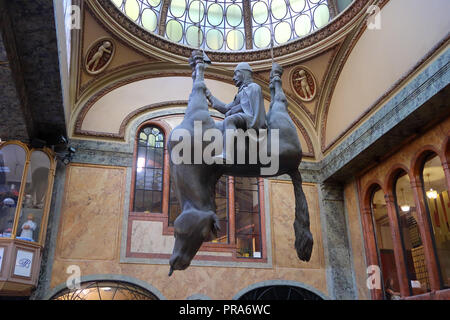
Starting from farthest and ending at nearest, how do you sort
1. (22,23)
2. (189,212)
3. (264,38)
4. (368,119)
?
1. (264,38)
2. (368,119)
3. (22,23)
4. (189,212)

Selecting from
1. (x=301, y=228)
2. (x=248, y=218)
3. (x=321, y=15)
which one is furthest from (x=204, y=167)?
(x=321, y=15)

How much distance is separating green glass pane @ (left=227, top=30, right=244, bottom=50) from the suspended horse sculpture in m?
10.7

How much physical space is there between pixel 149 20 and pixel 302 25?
4.59m

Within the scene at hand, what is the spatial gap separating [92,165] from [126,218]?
5.44ft

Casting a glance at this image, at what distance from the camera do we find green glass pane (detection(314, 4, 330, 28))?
1274 cm

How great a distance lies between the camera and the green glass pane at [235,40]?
1366cm

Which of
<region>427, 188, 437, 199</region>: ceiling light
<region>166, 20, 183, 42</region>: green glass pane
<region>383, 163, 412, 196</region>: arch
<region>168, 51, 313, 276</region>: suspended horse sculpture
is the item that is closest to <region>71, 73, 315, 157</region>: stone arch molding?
<region>166, 20, 183, 42</region>: green glass pane

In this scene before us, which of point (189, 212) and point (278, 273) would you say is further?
point (278, 273)

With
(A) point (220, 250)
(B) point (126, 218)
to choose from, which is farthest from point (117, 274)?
(A) point (220, 250)

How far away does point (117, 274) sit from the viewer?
10227mm

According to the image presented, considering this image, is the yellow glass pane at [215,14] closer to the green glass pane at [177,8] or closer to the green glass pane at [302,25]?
the green glass pane at [177,8]

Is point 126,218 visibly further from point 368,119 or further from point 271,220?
point 368,119

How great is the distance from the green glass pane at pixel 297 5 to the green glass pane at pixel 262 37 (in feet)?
3.38
